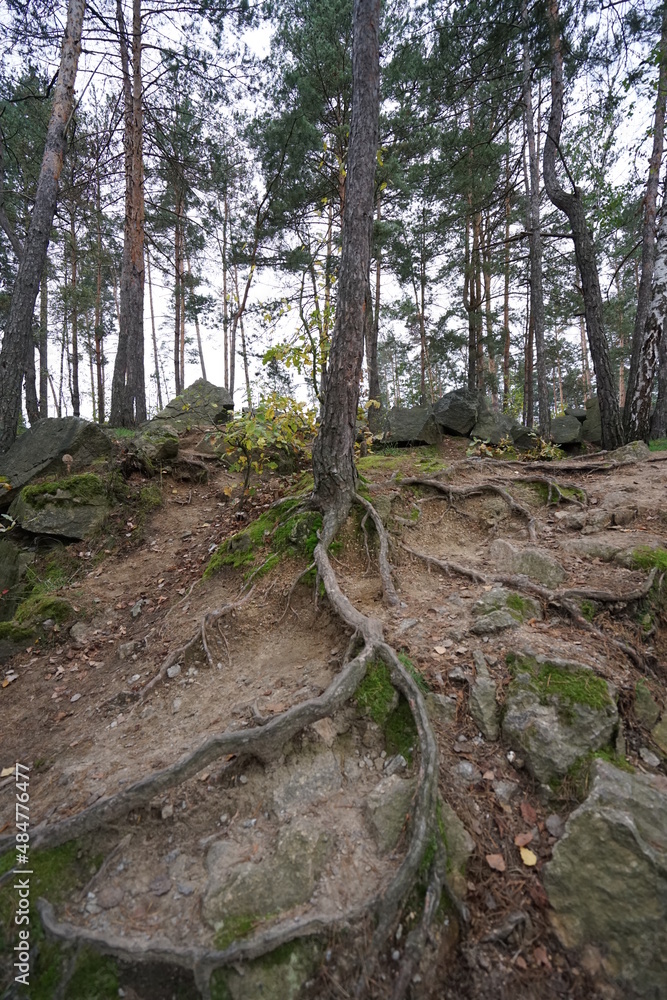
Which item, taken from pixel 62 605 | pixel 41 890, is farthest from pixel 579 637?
pixel 62 605

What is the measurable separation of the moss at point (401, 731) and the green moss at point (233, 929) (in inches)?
38.1

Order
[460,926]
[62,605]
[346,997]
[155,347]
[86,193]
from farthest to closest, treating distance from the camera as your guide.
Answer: [155,347]
[86,193]
[62,605]
[460,926]
[346,997]

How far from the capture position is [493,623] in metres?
2.96

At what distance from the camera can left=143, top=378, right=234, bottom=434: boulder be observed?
8389 mm

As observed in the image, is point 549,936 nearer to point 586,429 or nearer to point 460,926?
point 460,926

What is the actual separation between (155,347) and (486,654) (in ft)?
101

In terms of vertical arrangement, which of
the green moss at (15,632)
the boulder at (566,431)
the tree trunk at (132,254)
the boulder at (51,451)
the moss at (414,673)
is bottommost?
the green moss at (15,632)

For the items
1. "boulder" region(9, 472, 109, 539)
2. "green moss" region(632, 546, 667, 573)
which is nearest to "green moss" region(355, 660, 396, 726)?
"green moss" region(632, 546, 667, 573)

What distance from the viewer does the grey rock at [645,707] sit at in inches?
92.0

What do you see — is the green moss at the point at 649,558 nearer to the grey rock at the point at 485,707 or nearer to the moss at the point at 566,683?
the moss at the point at 566,683

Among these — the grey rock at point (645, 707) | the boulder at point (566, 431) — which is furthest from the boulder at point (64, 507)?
the boulder at point (566, 431)

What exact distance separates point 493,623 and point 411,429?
6.81m

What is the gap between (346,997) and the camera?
152 centimetres

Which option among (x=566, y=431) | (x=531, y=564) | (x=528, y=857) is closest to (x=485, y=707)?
(x=528, y=857)
